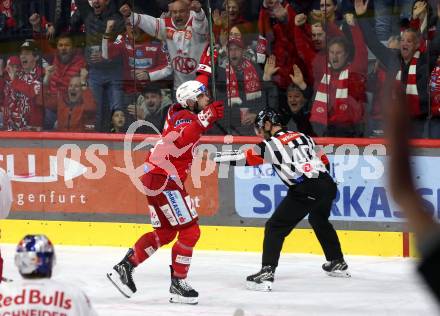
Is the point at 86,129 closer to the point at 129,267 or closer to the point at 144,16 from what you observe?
the point at 144,16

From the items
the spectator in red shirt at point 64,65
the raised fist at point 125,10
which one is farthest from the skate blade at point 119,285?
the raised fist at point 125,10

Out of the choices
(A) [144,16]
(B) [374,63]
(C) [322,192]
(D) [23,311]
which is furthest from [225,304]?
(D) [23,311]

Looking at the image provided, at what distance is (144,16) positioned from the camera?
8.99 metres

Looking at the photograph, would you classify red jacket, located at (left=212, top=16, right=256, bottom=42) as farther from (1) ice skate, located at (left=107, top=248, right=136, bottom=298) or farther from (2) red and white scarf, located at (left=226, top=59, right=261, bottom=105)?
(1) ice skate, located at (left=107, top=248, right=136, bottom=298)

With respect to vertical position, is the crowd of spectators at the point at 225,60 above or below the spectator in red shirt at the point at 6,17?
below

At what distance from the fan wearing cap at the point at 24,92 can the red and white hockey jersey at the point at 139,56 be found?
731mm

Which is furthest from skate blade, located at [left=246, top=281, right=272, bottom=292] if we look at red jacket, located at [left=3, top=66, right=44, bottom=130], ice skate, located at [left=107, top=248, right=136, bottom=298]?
red jacket, located at [left=3, top=66, right=44, bottom=130]

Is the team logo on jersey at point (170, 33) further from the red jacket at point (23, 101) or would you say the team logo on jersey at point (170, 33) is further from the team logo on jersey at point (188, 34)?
the red jacket at point (23, 101)

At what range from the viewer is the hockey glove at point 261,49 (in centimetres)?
858

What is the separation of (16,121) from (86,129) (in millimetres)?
706

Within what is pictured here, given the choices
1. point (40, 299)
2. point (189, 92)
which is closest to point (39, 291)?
point (40, 299)

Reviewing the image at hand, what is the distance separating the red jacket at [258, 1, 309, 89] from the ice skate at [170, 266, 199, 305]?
2.45 m

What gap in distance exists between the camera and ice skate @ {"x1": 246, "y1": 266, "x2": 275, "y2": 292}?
7.11 m

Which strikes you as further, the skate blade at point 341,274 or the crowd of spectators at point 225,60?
the crowd of spectators at point 225,60
